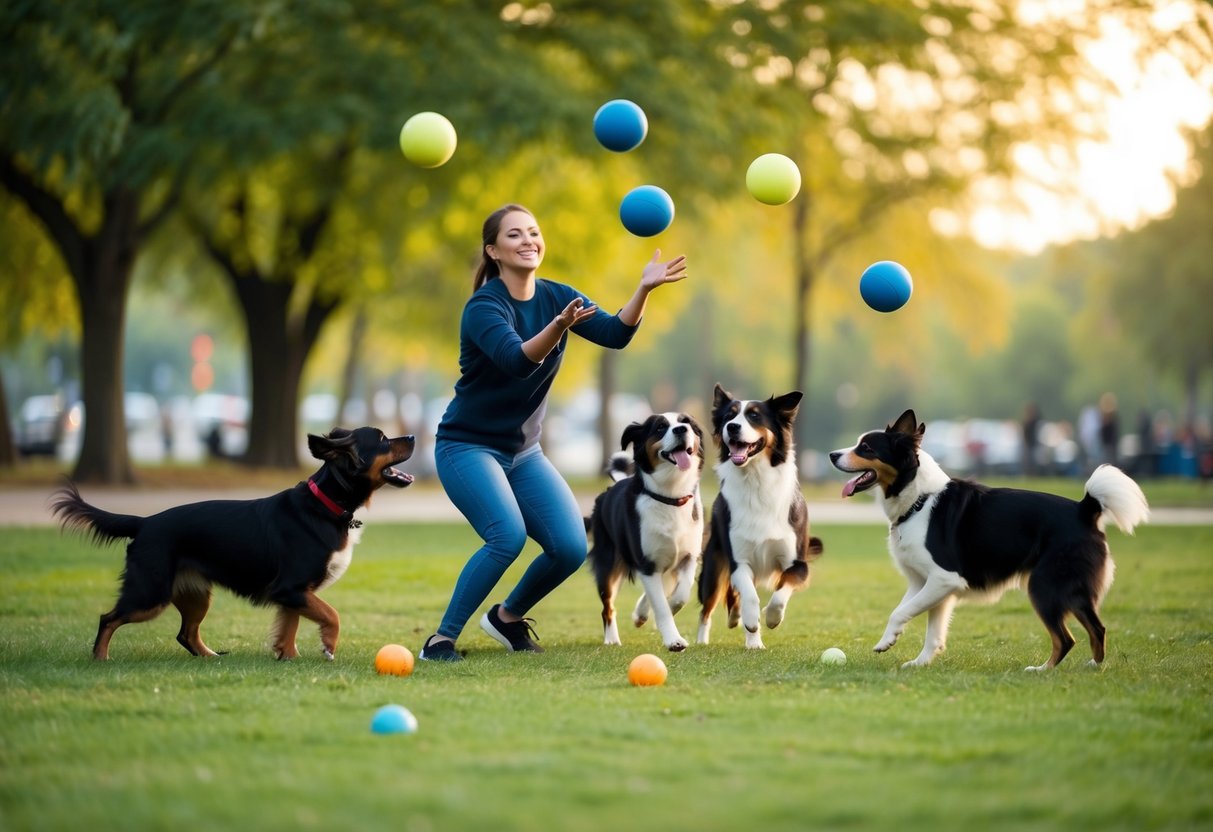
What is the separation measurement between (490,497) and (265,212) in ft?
75.3

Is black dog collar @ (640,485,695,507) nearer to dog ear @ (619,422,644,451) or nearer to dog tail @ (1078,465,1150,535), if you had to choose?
dog ear @ (619,422,644,451)

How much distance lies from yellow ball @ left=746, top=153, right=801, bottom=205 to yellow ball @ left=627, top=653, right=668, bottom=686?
335cm

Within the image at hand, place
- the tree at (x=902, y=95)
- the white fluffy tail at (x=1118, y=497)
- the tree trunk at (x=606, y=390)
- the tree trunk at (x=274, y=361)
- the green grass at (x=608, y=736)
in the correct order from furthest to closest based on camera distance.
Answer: the tree trunk at (x=606, y=390) → the tree trunk at (x=274, y=361) → the tree at (x=902, y=95) → the white fluffy tail at (x=1118, y=497) → the green grass at (x=608, y=736)

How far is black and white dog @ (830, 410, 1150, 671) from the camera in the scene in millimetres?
7238

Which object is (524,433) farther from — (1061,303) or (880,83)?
(1061,303)

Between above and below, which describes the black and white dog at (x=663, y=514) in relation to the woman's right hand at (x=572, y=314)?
below

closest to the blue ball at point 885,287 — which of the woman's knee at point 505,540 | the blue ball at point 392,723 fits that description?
the woman's knee at point 505,540

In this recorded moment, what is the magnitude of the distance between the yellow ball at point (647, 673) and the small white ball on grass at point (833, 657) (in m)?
1.18

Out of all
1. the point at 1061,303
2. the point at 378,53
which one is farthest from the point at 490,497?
the point at 1061,303

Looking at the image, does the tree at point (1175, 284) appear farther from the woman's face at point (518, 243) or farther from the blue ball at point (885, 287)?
the woman's face at point (518, 243)

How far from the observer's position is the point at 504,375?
767 cm

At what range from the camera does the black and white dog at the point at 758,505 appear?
820cm

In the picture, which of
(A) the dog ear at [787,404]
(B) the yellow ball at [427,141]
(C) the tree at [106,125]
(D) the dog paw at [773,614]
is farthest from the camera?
(C) the tree at [106,125]

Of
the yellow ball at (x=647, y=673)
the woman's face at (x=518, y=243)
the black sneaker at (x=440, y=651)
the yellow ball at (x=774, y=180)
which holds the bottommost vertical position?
the black sneaker at (x=440, y=651)
